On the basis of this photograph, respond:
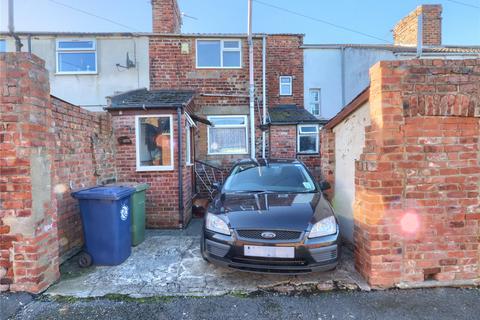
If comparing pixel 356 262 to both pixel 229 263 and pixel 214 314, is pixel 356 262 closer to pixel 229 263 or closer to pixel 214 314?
pixel 229 263

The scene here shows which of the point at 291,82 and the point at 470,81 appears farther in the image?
the point at 291,82

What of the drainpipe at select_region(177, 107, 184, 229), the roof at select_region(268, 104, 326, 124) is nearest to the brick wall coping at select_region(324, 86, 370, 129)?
the drainpipe at select_region(177, 107, 184, 229)

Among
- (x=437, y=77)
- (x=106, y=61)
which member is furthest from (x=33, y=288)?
(x=106, y=61)

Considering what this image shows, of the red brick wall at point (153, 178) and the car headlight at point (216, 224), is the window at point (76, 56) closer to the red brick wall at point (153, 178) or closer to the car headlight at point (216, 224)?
the red brick wall at point (153, 178)

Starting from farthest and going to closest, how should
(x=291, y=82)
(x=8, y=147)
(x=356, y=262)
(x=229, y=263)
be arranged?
(x=291, y=82) < (x=356, y=262) < (x=229, y=263) < (x=8, y=147)

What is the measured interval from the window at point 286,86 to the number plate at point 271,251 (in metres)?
7.72

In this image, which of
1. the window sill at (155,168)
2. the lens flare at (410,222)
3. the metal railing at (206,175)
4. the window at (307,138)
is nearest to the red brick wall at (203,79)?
the metal railing at (206,175)

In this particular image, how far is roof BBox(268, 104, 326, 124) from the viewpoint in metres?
8.38

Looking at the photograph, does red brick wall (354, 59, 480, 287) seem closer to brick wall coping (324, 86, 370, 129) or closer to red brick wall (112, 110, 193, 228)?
brick wall coping (324, 86, 370, 129)

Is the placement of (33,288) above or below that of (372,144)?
below

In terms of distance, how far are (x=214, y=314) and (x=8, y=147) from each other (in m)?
2.73

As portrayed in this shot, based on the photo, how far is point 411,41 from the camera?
37.3 feet

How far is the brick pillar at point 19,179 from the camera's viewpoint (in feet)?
9.12

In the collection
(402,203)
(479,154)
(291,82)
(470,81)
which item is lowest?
(402,203)
